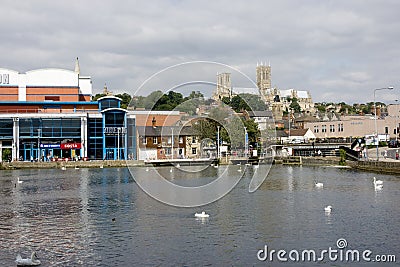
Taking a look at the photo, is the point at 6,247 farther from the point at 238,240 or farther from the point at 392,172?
the point at 392,172

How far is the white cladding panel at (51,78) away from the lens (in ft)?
372

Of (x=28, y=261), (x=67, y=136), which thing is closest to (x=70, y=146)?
(x=67, y=136)

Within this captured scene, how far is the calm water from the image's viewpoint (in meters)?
23.3

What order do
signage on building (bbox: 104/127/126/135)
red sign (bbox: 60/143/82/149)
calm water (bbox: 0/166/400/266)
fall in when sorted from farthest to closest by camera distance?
signage on building (bbox: 104/127/126/135), red sign (bbox: 60/143/82/149), calm water (bbox: 0/166/400/266)

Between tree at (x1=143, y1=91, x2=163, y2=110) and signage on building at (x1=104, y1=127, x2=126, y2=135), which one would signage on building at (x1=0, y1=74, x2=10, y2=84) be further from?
tree at (x1=143, y1=91, x2=163, y2=110)

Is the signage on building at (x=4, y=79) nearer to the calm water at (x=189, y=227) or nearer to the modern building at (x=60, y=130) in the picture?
the modern building at (x=60, y=130)

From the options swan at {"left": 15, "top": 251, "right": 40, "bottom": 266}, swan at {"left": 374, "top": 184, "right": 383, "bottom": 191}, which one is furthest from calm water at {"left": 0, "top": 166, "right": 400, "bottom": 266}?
swan at {"left": 374, "top": 184, "right": 383, "bottom": 191}

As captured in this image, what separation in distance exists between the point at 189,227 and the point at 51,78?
9259cm

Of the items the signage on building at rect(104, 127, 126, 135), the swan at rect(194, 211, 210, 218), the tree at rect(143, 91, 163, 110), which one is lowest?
Result: the swan at rect(194, 211, 210, 218)

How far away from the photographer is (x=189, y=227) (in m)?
29.1

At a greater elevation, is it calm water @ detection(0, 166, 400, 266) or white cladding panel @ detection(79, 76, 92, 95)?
white cladding panel @ detection(79, 76, 92, 95)

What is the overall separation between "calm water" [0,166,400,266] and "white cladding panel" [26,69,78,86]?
71126mm

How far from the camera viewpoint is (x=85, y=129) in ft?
340

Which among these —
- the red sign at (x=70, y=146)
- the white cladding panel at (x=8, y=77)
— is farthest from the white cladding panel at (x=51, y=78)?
the red sign at (x=70, y=146)
